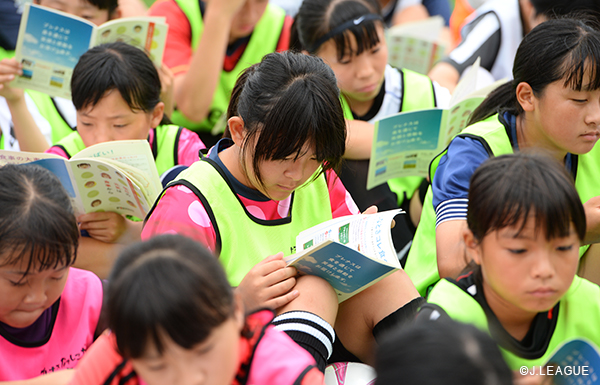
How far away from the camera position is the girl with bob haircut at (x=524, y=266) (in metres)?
1.08

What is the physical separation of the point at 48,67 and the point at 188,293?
4.64 ft

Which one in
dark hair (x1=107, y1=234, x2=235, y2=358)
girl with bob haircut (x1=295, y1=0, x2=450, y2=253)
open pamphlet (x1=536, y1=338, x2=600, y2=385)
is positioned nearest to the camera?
dark hair (x1=107, y1=234, x2=235, y2=358)

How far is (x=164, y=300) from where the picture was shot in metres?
0.85

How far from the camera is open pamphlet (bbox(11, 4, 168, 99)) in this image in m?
1.92

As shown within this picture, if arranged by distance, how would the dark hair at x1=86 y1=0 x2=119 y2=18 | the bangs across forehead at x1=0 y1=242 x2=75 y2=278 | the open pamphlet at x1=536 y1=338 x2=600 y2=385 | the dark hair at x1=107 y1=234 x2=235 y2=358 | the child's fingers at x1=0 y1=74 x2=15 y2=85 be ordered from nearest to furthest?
1. the dark hair at x1=107 y1=234 x2=235 y2=358
2. the open pamphlet at x1=536 y1=338 x2=600 y2=385
3. the bangs across forehead at x1=0 y1=242 x2=75 y2=278
4. the child's fingers at x1=0 y1=74 x2=15 y2=85
5. the dark hair at x1=86 y1=0 x2=119 y2=18

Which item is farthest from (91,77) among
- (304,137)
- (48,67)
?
(304,137)

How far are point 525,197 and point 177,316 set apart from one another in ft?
2.09

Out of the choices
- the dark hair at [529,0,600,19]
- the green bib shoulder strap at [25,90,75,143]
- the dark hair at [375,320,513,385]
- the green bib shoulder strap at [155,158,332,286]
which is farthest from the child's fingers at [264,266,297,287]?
the dark hair at [529,0,600,19]

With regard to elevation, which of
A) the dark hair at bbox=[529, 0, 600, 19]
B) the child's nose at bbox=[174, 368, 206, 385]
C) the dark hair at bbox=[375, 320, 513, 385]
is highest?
the dark hair at bbox=[529, 0, 600, 19]

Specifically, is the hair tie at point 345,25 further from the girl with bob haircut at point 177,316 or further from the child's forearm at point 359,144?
the girl with bob haircut at point 177,316

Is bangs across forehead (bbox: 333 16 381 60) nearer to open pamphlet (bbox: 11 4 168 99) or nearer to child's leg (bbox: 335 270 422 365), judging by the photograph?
open pamphlet (bbox: 11 4 168 99)

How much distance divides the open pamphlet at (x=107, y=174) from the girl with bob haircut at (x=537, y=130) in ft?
2.46

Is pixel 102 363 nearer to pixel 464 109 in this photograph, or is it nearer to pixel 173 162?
pixel 173 162

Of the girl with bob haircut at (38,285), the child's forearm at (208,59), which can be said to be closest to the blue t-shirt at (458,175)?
the girl with bob haircut at (38,285)
